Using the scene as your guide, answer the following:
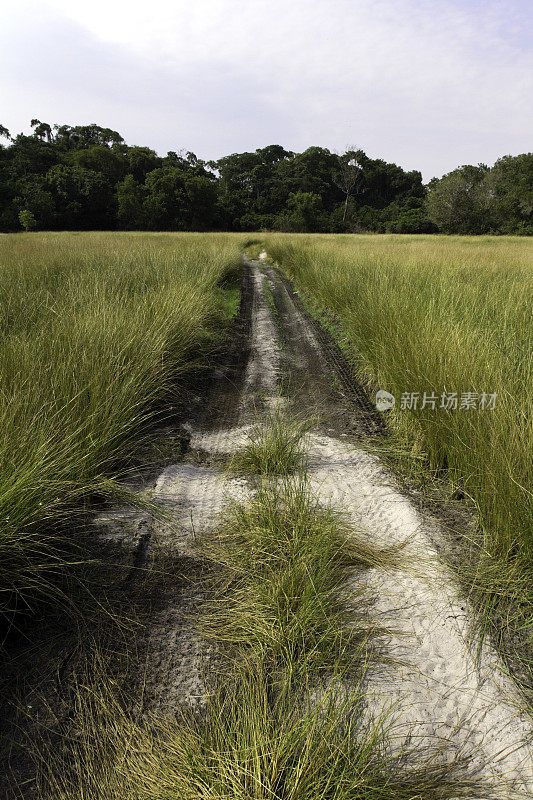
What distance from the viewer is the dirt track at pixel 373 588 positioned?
1328 mm

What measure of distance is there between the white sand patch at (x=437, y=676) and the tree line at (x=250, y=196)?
35894mm

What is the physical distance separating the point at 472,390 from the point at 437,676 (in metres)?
1.69

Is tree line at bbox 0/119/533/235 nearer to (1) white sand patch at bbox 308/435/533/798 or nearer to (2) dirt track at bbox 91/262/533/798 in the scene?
(2) dirt track at bbox 91/262/533/798

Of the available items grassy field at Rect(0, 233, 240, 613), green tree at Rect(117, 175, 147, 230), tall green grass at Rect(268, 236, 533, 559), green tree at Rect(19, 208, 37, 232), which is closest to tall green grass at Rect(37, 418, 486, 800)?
grassy field at Rect(0, 233, 240, 613)

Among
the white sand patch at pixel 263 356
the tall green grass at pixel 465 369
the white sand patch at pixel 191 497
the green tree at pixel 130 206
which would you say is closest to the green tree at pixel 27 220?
the green tree at pixel 130 206

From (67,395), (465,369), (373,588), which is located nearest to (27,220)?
(67,395)

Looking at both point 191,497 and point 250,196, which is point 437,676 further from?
point 250,196

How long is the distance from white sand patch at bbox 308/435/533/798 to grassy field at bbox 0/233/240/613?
4.74 feet

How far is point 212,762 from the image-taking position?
119cm

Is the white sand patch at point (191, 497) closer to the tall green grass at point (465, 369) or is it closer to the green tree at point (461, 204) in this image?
the tall green grass at point (465, 369)

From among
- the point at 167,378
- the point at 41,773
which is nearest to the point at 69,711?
the point at 41,773

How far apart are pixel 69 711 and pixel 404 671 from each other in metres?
1.21

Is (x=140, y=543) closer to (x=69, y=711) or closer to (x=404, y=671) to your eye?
(x=69, y=711)

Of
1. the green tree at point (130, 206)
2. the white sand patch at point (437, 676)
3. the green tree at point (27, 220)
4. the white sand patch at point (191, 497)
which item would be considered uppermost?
the green tree at point (130, 206)
